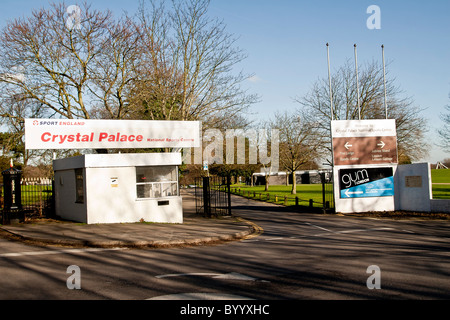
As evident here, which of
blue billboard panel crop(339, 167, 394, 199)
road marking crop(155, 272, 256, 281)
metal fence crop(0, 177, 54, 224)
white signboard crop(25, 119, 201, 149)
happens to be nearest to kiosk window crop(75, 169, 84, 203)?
white signboard crop(25, 119, 201, 149)

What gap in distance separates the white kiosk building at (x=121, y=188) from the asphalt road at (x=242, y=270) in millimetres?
4670

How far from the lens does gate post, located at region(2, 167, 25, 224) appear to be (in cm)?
1603

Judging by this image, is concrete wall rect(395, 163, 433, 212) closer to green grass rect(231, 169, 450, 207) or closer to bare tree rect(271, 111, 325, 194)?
green grass rect(231, 169, 450, 207)

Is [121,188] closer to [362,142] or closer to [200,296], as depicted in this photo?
[200,296]

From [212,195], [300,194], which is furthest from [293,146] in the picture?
[212,195]

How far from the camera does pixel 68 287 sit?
6.82 metres

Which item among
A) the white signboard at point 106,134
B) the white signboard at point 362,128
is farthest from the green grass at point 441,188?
the white signboard at point 106,134

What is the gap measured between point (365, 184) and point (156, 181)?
1308 centimetres

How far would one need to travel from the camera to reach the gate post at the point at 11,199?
52.6 ft

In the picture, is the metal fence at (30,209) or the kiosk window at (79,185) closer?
the metal fence at (30,209)

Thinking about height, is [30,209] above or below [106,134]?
below

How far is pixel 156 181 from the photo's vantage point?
17.5 meters

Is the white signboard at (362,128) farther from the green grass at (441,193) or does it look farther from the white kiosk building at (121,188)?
the green grass at (441,193)
